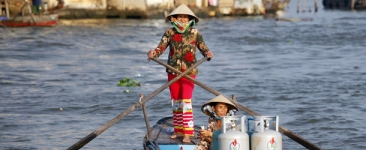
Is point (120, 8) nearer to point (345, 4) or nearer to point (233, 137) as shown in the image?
point (345, 4)

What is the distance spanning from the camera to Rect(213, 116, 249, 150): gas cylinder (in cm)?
569

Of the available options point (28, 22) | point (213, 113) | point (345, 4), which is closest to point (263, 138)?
point (213, 113)

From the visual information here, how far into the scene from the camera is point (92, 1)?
5422cm

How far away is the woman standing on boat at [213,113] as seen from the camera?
6.71 meters

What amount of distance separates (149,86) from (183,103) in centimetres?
931

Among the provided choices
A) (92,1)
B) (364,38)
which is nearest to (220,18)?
(92,1)

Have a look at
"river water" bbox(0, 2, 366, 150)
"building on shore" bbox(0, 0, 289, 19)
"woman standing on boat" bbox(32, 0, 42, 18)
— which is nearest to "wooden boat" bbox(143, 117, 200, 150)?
"river water" bbox(0, 2, 366, 150)

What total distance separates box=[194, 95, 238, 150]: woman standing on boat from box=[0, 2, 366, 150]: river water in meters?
4.16

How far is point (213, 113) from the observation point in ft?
22.6

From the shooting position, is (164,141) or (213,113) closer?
(213,113)

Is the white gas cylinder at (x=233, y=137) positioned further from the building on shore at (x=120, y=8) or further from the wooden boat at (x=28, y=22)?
the building on shore at (x=120, y=8)

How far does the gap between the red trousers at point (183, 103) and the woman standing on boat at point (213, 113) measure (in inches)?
56.4

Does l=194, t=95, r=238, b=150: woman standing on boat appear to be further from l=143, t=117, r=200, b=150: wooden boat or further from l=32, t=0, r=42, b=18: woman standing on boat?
l=32, t=0, r=42, b=18: woman standing on boat

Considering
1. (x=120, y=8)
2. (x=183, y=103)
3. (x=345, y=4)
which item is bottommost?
(x=345, y=4)
